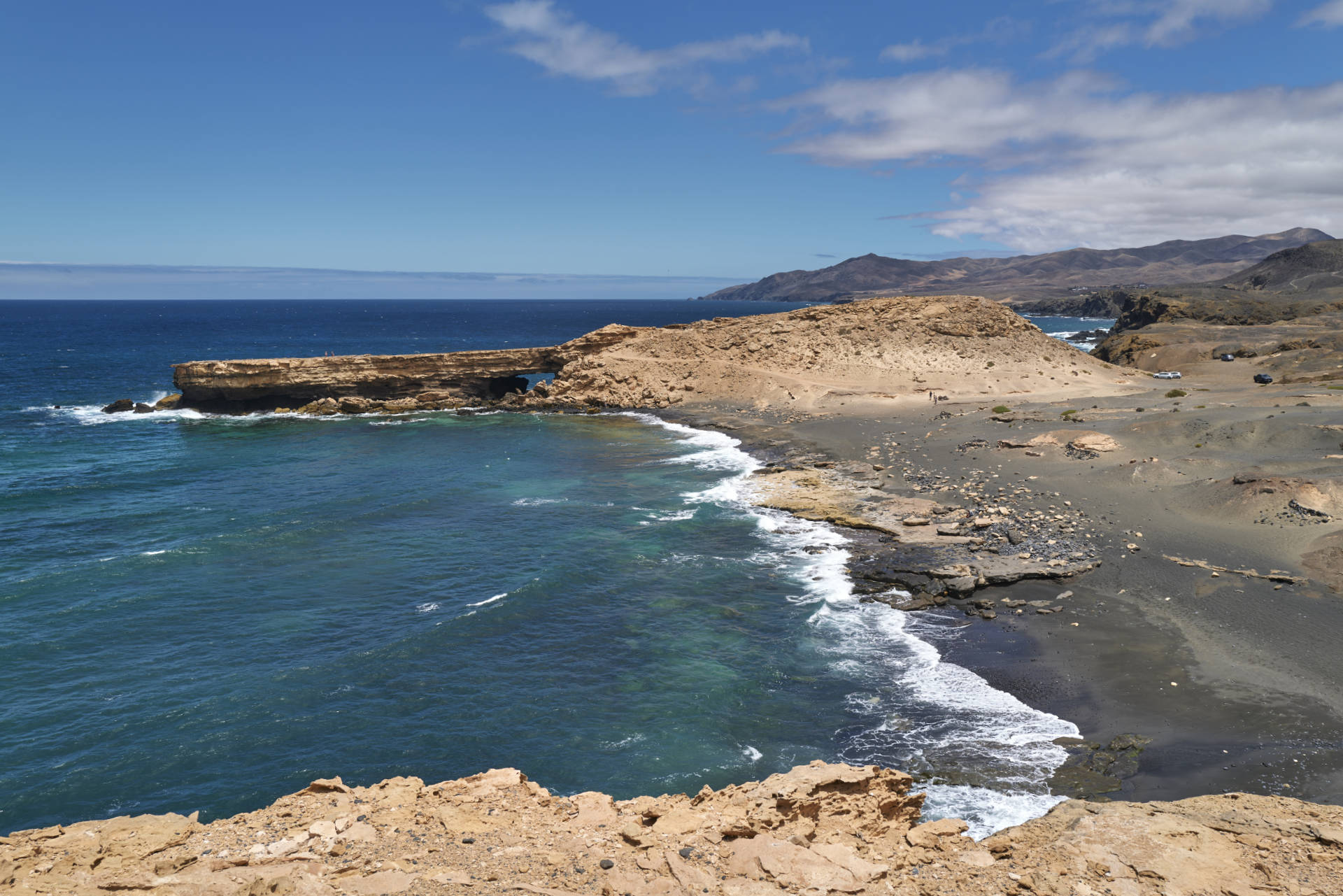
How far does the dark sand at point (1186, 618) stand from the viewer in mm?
14180

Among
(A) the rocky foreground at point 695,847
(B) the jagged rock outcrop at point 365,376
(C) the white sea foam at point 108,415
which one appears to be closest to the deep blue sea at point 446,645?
(A) the rocky foreground at point 695,847

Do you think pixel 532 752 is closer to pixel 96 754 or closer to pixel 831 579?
pixel 96 754

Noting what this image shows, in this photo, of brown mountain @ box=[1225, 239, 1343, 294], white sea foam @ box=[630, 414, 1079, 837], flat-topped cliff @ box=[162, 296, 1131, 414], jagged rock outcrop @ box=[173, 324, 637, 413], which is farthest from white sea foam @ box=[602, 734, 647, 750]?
brown mountain @ box=[1225, 239, 1343, 294]

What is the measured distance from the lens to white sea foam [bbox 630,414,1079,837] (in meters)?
13.4

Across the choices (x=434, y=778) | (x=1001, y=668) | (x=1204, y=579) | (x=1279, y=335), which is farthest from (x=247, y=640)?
(x=1279, y=335)

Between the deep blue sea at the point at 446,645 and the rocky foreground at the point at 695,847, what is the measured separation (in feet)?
11.2

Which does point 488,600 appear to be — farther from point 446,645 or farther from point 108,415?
point 108,415

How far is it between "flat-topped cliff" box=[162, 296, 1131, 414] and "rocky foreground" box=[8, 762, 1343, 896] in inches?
1724

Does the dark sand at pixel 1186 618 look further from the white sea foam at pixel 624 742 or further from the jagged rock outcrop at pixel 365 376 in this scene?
the jagged rock outcrop at pixel 365 376

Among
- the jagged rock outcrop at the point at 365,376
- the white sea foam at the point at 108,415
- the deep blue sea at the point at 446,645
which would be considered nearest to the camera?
the deep blue sea at the point at 446,645

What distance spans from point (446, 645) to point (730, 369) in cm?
4285

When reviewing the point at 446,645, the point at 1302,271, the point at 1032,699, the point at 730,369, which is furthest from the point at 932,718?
the point at 1302,271

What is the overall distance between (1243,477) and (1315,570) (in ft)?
20.1

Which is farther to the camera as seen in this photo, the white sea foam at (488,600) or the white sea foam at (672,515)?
the white sea foam at (672,515)
